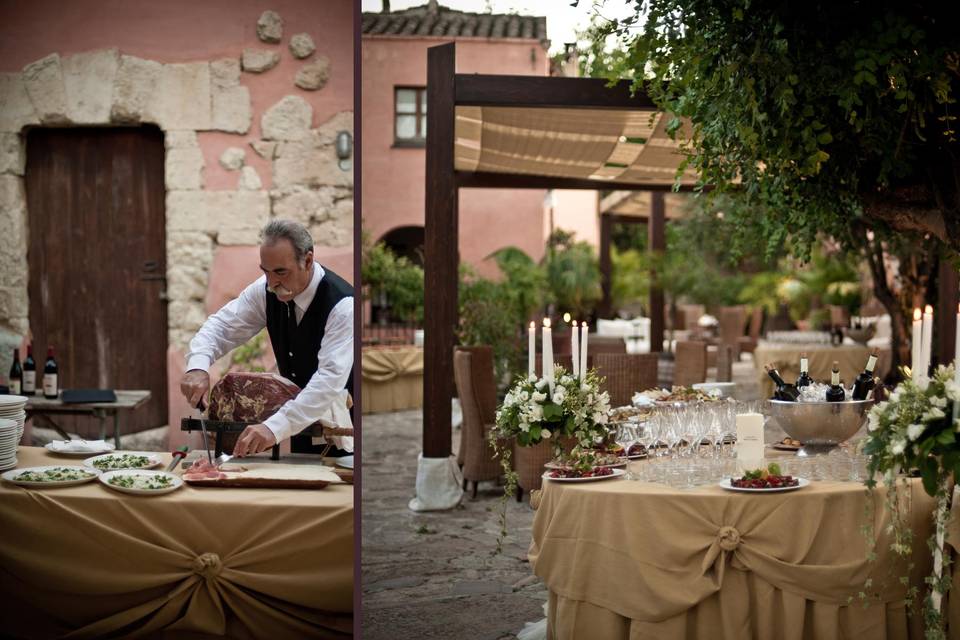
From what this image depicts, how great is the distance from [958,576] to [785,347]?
7.18 m

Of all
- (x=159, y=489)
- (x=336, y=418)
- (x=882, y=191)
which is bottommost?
(x=159, y=489)

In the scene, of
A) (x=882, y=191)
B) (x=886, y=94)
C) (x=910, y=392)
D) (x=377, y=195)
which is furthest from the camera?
(x=377, y=195)

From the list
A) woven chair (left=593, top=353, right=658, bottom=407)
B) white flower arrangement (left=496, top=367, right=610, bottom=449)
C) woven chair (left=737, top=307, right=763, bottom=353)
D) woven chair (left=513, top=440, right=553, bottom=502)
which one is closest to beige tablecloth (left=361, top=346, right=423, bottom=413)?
woven chair (left=593, top=353, right=658, bottom=407)

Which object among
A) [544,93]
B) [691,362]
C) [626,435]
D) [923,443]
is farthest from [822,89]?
[691,362]

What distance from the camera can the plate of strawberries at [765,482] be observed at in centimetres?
354

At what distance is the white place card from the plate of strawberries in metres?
0.07

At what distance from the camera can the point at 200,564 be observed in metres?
3.52

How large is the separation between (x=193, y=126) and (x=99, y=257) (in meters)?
0.59

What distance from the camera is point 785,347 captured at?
10.6 meters

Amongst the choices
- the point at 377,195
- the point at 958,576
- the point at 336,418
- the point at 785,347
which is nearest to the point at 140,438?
the point at 336,418

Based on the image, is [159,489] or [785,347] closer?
[159,489]

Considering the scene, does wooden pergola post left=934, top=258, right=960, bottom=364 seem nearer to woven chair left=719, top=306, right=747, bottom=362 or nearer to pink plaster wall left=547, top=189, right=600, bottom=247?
woven chair left=719, top=306, right=747, bottom=362

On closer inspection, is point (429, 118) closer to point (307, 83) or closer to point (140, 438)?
point (307, 83)

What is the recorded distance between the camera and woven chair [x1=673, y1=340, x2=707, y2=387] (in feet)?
A: 29.6
